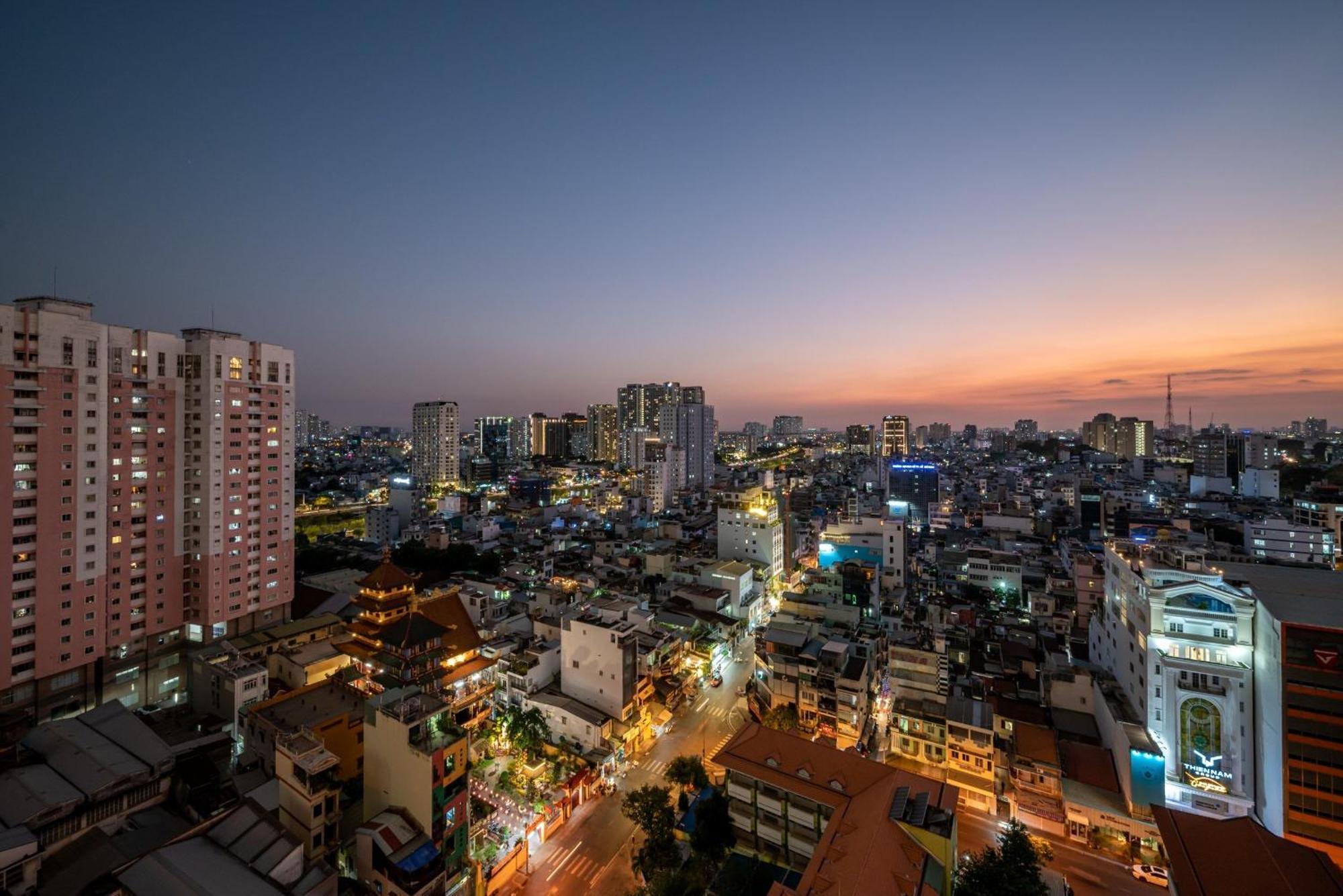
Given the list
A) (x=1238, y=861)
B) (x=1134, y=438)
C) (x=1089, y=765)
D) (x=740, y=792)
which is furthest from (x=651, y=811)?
(x=1134, y=438)

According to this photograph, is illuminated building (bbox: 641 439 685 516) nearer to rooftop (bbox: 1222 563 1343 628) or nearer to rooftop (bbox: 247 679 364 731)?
rooftop (bbox: 247 679 364 731)

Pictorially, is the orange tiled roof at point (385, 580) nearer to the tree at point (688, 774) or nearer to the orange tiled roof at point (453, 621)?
the orange tiled roof at point (453, 621)

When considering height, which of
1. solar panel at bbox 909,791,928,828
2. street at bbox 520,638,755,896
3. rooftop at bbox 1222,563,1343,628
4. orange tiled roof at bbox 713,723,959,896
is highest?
rooftop at bbox 1222,563,1343,628

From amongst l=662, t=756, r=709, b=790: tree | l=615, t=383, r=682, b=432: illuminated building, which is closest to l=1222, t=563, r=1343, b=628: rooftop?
l=662, t=756, r=709, b=790: tree

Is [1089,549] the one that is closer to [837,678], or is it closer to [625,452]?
[837,678]

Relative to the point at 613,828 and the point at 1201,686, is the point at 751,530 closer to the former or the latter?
the point at 613,828
